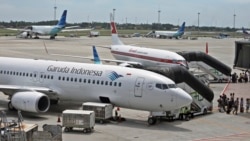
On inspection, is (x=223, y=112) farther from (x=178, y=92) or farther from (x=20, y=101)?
(x=20, y=101)

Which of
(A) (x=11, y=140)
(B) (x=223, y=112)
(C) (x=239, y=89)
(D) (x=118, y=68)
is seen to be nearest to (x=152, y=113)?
(D) (x=118, y=68)

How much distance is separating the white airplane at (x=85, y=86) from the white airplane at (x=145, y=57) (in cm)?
1811

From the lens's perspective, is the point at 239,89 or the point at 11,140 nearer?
the point at 11,140

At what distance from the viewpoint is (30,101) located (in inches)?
1111

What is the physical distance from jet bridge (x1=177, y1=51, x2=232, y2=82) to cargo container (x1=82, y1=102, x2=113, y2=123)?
23.3 metres

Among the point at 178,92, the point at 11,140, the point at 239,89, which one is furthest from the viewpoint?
the point at 239,89

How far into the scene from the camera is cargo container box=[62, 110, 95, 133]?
82.3 ft

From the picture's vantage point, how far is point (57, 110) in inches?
1242

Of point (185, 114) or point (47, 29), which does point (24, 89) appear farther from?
point (47, 29)

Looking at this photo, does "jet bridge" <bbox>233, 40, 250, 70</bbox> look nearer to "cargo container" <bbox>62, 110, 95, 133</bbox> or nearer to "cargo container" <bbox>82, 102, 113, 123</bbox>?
"cargo container" <bbox>82, 102, 113, 123</bbox>

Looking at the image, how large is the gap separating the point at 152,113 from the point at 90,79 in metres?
4.63

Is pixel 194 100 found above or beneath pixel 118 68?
beneath

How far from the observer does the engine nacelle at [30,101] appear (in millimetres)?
28172

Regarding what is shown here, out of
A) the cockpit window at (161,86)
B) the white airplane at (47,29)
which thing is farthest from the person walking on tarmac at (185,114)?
the white airplane at (47,29)
